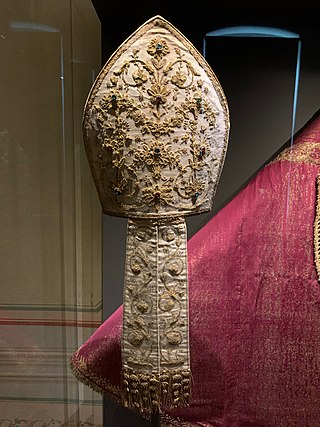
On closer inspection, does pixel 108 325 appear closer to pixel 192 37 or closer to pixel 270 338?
pixel 270 338

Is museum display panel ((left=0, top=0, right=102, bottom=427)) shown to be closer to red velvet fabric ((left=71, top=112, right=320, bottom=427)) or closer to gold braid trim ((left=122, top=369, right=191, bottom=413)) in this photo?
red velvet fabric ((left=71, top=112, right=320, bottom=427))

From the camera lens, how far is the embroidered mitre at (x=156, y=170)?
0.77 m

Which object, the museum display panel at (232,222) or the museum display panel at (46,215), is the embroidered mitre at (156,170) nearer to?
the museum display panel at (232,222)

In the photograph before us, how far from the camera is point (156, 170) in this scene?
79 centimetres

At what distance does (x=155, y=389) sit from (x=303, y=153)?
23.7 inches

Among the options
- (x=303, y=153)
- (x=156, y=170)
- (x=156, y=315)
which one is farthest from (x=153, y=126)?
(x=303, y=153)

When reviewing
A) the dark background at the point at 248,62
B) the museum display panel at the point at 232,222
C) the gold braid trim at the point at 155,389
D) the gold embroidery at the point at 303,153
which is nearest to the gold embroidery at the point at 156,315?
the gold braid trim at the point at 155,389

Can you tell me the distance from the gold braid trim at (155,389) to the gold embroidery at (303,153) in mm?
517

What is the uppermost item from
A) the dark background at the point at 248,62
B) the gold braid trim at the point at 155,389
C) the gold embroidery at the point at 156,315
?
the dark background at the point at 248,62

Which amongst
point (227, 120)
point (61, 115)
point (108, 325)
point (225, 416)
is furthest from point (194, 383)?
point (61, 115)

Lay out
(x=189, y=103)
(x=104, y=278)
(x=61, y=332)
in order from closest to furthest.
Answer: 1. (x=189, y=103)
2. (x=104, y=278)
3. (x=61, y=332)

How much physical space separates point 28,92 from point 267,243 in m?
0.69

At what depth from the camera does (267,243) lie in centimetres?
104

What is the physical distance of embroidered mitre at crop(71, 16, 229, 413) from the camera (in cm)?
77
